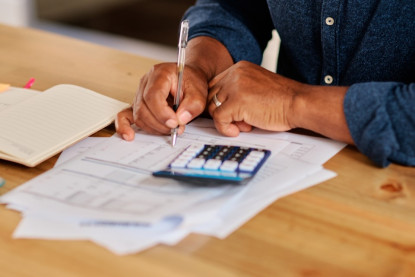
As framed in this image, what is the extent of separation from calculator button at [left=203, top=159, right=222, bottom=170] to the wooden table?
0.32ft

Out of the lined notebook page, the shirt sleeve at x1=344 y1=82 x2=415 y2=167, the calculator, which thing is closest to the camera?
the calculator

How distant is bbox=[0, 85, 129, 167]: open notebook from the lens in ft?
3.02

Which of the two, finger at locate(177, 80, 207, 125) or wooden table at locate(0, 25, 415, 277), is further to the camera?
finger at locate(177, 80, 207, 125)

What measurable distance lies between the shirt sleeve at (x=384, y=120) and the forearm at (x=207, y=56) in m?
0.34

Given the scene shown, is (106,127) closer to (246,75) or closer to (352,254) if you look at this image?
(246,75)

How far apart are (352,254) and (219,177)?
0.20m

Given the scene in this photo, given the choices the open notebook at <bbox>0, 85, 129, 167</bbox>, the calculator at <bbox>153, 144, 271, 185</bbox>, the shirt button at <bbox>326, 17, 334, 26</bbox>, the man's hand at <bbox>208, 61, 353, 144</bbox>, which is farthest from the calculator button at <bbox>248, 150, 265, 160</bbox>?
the shirt button at <bbox>326, 17, 334, 26</bbox>

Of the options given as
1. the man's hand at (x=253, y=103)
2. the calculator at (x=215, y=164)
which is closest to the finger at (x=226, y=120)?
the man's hand at (x=253, y=103)

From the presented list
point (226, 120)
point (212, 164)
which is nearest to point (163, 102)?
point (226, 120)

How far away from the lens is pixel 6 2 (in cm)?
377

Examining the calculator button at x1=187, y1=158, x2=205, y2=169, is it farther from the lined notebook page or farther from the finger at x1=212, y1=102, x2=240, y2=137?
the lined notebook page

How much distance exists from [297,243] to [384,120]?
0.97 feet

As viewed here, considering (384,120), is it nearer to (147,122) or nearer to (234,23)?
(147,122)

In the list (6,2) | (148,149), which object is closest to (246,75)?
(148,149)
